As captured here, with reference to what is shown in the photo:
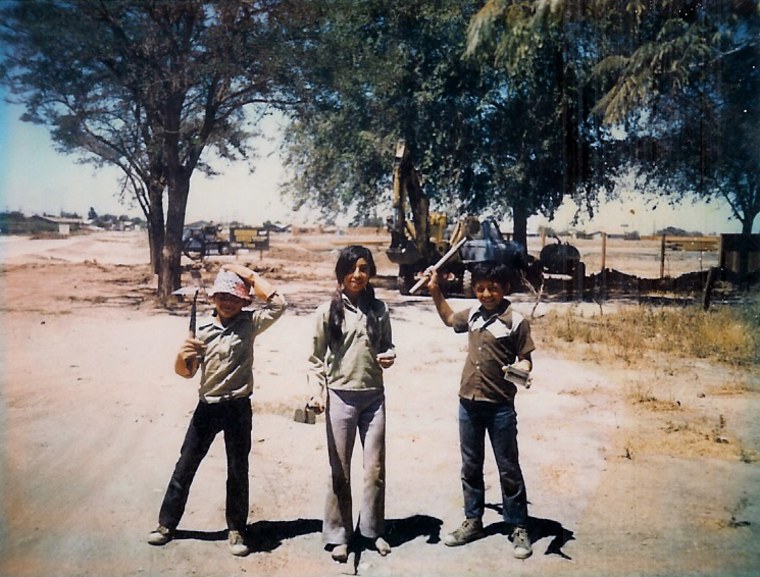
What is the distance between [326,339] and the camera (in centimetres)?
299

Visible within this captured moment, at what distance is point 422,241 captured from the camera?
615 cm

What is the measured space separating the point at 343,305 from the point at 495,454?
100 cm

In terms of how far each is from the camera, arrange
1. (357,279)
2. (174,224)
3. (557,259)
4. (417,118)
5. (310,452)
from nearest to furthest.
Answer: (357,279)
(310,452)
(174,224)
(417,118)
(557,259)

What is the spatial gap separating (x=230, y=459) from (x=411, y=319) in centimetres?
170

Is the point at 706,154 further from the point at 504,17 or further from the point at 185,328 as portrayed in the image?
the point at 185,328

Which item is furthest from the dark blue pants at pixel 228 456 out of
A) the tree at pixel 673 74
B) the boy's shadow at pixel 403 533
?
the tree at pixel 673 74

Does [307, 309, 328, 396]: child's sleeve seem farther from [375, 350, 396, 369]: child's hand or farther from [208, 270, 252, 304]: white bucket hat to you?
[208, 270, 252, 304]: white bucket hat

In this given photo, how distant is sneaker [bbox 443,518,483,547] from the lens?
311cm

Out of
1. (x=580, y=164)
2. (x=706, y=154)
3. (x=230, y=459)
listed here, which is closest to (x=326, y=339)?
(x=230, y=459)

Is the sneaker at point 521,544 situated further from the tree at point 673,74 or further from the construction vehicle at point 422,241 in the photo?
the tree at point 673,74

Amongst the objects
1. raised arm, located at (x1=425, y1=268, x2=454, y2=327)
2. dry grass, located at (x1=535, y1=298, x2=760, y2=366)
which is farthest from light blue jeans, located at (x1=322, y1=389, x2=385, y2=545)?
dry grass, located at (x1=535, y1=298, x2=760, y2=366)

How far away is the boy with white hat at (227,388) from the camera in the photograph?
2.98 meters

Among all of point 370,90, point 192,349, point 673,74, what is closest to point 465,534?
point 192,349

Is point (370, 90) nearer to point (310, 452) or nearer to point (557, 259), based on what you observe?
point (310, 452)
